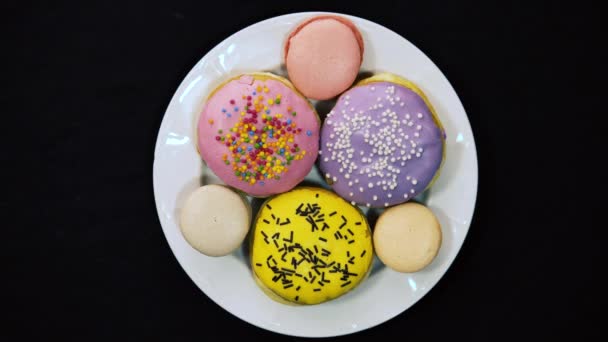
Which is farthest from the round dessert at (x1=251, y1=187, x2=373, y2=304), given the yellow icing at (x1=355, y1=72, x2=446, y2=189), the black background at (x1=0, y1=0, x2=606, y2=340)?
the black background at (x1=0, y1=0, x2=606, y2=340)

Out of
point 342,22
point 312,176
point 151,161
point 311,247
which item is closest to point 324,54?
point 342,22

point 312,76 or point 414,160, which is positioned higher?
point 312,76

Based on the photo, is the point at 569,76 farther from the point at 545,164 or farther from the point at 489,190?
the point at 489,190

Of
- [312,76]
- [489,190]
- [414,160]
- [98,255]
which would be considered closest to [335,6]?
[312,76]

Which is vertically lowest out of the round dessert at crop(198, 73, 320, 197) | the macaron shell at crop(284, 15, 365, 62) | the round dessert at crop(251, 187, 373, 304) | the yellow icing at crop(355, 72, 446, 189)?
the round dessert at crop(251, 187, 373, 304)

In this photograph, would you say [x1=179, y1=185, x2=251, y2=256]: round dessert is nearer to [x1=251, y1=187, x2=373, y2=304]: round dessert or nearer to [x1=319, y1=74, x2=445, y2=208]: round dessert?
[x1=251, y1=187, x2=373, y2=304]: round dessert

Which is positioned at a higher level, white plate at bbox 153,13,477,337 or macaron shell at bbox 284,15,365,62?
Result: macaron shell at bbox 284,15,365,62

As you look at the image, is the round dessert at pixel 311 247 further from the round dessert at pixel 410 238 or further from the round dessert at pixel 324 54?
the round dessert at pixel 324 54
